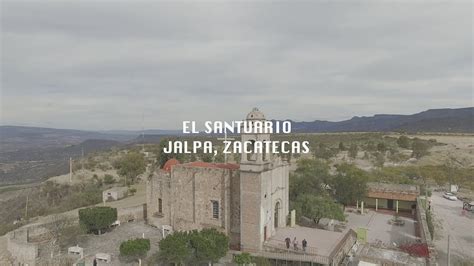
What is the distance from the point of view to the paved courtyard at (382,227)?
2769 centimetres

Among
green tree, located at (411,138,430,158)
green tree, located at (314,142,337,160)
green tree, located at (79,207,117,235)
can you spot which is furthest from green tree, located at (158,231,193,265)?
green tree, located at (411,138,430,158)

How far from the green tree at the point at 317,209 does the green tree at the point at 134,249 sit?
503 inches

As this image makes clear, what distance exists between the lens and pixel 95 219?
27.1 meters

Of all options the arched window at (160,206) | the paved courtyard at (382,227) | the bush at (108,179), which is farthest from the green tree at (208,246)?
the bush at (108,179)

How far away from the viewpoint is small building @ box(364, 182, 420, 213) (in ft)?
122

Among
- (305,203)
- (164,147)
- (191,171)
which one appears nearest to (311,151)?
(164,147)

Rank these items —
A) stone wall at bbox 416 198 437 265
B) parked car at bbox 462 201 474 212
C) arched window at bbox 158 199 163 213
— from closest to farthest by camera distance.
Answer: stone wall at bbox 416 198 437 265
arched window at bbox 158 199 163 213
parked car at bbox 462 201 474 212

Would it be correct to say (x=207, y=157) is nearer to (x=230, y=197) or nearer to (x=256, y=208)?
(x=230, y=197)

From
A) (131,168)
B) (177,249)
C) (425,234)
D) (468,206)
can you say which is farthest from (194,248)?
(131,168)

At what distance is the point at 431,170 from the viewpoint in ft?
182

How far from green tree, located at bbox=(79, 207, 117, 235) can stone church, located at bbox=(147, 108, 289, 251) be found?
129 inches

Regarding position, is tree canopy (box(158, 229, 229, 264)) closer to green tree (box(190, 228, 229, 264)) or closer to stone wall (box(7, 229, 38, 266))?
green tree (box(190, 228, 229, 264))

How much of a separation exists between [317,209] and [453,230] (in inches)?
484

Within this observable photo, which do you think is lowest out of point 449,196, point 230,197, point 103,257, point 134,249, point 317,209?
Answer: point 449,196
